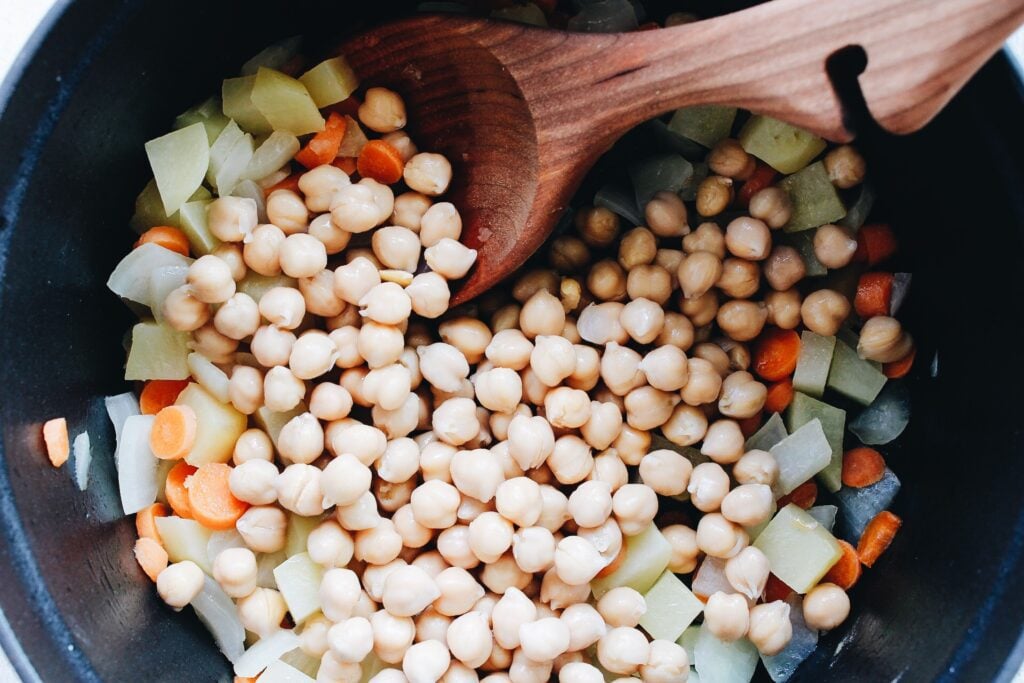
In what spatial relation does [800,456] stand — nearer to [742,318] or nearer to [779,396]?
[779,396]

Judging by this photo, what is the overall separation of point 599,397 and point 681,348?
22 cm

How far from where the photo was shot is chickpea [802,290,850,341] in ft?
7.05

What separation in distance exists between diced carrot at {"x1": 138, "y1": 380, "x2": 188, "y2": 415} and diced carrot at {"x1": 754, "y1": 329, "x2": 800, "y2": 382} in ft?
4.31

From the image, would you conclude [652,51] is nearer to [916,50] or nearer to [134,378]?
[916,50]

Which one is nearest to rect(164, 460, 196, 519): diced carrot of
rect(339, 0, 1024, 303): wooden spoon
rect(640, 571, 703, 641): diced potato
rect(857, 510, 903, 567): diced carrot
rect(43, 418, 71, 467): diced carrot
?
rect(43, 418, 71, 467): diced carrot

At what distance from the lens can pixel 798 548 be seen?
2.12 meters

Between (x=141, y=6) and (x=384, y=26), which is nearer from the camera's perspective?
(x=141, y=6)

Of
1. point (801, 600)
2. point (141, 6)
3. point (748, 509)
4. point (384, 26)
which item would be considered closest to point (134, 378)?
point (141, 6)

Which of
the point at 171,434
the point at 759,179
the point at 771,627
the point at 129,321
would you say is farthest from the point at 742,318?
the point at 129,321

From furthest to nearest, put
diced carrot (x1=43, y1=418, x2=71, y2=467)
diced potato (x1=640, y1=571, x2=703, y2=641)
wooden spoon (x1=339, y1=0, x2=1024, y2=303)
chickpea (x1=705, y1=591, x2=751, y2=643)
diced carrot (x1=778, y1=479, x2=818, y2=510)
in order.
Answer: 1. diced carrot (x1=778, y1=479, x2=818, y2=510)
2. diced potato (x1=640, y1=571, x2=703, y2=641)
3. chickpea (x1=705, y1=591, x2=751, y2=643)
4. diced carrot (x1=43, y1=418, x2=71, y2=467)
5. wooden spoon (x1=339, y1=0, x2=1024, y2=303)

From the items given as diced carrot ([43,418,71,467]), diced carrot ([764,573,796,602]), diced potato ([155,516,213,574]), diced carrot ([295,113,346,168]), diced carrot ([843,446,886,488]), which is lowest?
diced carrot ([764,573,796,602])

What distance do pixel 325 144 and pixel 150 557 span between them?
0.98 m

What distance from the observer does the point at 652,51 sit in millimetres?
1791

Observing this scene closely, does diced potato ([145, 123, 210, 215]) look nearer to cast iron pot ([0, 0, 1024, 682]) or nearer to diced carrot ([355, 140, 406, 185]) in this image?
cast iron pot ([0, 0, 1024, 682])
